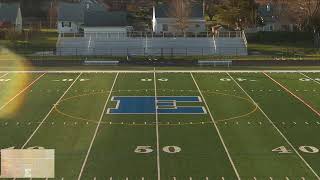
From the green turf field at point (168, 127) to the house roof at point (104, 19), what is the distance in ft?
103

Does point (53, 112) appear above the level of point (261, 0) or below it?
below

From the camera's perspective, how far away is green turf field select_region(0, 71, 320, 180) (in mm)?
15609

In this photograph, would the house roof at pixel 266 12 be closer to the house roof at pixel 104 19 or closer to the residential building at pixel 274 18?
the residential building at pixel 274 18

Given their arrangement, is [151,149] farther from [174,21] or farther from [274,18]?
[274,18]

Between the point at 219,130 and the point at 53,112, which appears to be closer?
the point at 219,130

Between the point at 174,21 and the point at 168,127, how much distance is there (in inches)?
1845

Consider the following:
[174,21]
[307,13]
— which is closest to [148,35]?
[174,21]

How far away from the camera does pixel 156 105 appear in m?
24.3

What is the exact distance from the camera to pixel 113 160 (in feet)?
53.4

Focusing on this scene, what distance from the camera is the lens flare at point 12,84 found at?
2370 centimetres

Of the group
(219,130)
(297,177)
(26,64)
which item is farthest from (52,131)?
(26,64)

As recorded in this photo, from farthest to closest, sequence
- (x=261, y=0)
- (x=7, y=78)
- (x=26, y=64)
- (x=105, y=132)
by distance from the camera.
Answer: (x=261, y=0) → (x=26, y=64) → (x=7, y=78) → (x=105, y=132)

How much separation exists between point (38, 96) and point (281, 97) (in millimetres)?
11339

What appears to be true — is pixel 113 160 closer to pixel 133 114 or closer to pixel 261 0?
pixel 133 114
